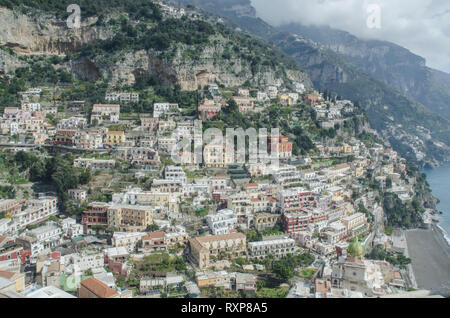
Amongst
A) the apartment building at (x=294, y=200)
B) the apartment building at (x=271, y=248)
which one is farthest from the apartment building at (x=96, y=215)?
the apartment building at (x=294, y=200)

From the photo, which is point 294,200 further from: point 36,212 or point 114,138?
point 36,212

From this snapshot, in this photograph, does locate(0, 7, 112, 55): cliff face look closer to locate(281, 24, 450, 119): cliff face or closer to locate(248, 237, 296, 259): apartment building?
locate(248, 237, 296, 259): apartment building

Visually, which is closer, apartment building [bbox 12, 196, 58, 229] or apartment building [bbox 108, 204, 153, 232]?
apartment building [bbox 12, 196, 58, 229]

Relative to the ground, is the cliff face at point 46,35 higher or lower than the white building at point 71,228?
higher

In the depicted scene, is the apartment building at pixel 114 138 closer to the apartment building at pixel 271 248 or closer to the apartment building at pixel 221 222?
the apartment building at pixel 221 222

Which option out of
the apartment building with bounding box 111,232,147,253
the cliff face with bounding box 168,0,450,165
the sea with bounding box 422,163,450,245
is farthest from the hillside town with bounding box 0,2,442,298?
the cliff face with bounding box 168,0,450,165

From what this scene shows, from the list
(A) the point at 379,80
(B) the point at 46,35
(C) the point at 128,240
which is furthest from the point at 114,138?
(A) the point at 379,80
